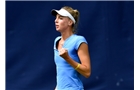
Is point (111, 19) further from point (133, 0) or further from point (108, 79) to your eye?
point (108, 79)

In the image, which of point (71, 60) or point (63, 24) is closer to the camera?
point (71, 60)

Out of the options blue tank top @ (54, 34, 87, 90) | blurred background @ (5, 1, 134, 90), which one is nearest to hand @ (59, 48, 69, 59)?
blue tank top @ (54, 34, 87, 90)

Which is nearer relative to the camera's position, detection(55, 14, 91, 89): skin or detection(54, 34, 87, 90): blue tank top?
detection(55, 14, 91, 89): skin

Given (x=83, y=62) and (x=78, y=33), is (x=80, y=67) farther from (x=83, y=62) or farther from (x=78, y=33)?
(x=78, y=33)

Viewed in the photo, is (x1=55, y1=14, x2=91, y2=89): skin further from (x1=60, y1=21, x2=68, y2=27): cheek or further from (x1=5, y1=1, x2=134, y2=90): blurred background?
(x1=5, y1=1, x2=134, y2=90): blurred background

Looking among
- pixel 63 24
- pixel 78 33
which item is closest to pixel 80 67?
pixel 63 24

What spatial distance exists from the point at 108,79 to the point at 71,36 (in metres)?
2.20

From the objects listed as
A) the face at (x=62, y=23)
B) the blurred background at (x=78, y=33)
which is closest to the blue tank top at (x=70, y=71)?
the face at (x=62, y=23)

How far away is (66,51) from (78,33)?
2386 millimetres

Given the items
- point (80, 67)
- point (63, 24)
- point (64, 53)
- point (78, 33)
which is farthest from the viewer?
point (78, 33)

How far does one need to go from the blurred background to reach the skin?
6.57 ft

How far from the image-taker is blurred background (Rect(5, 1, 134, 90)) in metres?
5.34

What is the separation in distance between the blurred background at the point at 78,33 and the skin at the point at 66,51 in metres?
2.00

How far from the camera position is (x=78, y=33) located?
17.6ft
